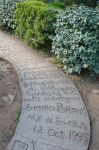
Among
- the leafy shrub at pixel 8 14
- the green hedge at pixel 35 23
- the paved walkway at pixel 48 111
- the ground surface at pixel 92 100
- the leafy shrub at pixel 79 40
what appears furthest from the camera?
the leafy shrub at pixel 8 14

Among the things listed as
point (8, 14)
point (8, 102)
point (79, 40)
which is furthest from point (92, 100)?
point (8, 14)

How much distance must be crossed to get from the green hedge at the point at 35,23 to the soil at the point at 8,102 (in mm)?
1279

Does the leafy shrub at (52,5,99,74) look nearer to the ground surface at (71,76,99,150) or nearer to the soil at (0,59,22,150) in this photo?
the ground surface at (71,76,99,150)

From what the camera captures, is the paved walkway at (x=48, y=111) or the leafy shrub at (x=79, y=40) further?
the leafy shrub at (x=79, y=40)

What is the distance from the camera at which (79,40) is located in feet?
22.5

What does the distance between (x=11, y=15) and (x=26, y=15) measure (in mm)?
1192

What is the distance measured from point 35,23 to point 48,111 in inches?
135

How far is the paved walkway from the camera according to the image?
4742mm

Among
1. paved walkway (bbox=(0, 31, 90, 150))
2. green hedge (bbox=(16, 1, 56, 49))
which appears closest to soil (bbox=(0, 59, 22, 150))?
paved walkway (bbox=(0, 31, 90, 150))

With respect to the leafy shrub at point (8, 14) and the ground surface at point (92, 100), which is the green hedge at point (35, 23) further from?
the ground surface at point (92, 100)

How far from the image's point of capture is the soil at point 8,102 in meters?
4.89

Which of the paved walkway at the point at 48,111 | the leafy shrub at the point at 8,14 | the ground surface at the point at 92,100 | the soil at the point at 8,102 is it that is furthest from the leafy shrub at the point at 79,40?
the leafy shrub at the point at 8,14

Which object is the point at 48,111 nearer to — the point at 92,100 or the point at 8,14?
the point at 92,100

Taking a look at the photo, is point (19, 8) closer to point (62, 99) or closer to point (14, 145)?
point (62, 99)
